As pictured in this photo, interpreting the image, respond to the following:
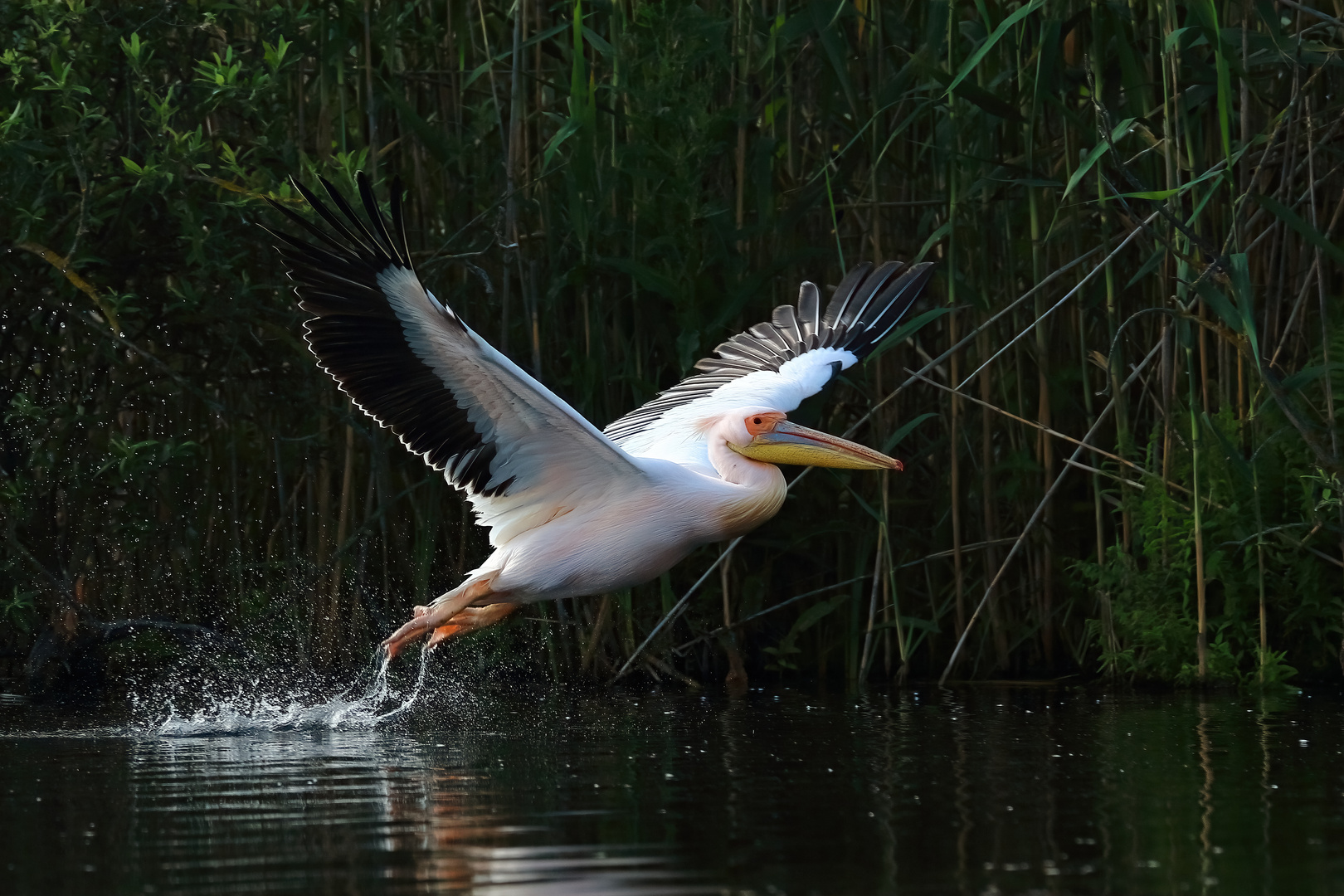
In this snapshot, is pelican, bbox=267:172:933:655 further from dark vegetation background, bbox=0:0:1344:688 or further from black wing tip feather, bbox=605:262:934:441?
dark vegetation background, bbox=0:0:1344:688

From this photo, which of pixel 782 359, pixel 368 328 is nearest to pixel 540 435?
pixel 368 328

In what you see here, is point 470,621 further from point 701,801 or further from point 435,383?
point 701,801

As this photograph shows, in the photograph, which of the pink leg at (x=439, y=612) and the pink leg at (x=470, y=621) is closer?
the pink leg at (x=439, y=612)

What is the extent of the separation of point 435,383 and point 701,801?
2.35 meters

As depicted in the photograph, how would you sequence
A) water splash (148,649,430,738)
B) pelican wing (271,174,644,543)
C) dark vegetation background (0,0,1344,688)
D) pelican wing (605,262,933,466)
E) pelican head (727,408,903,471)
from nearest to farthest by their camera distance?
pelican wing (271,174,644,543), water splash (148,649,430,738), pelican head (727,408,903,471), dark vegetation background (0,0,1344,688), pelican wing (605,262,933,466)

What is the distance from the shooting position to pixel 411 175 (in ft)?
27.5

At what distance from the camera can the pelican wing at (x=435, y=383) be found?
5.79 meters

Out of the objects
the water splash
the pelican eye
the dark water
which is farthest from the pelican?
the dark water

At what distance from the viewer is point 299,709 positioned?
22.8 feet

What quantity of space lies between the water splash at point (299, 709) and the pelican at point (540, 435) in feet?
1.09

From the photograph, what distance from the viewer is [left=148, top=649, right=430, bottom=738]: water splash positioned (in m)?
6.48

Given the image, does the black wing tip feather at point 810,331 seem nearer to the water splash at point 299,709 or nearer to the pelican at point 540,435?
the pelican at point 540,435

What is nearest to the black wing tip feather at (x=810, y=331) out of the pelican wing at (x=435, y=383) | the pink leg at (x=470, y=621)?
the pelican wing at (x=435, y=383)

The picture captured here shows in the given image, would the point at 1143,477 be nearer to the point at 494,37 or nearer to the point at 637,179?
the point at 637,179
